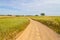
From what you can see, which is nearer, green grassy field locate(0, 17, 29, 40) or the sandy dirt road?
green grassy field locate(0, 17, 29, 40)

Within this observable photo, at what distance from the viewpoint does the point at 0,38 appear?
513 inches

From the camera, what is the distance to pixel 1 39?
12.8m

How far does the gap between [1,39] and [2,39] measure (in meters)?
0.11

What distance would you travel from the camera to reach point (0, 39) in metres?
12.7

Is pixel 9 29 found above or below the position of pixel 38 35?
above

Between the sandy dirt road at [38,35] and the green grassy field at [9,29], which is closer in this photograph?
the green grassy field at [9,29]

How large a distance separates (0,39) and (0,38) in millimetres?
300

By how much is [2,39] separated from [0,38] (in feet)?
0.82

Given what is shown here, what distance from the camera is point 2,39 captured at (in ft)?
42.3

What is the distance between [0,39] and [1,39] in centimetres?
12

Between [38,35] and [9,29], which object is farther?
[9,29]
